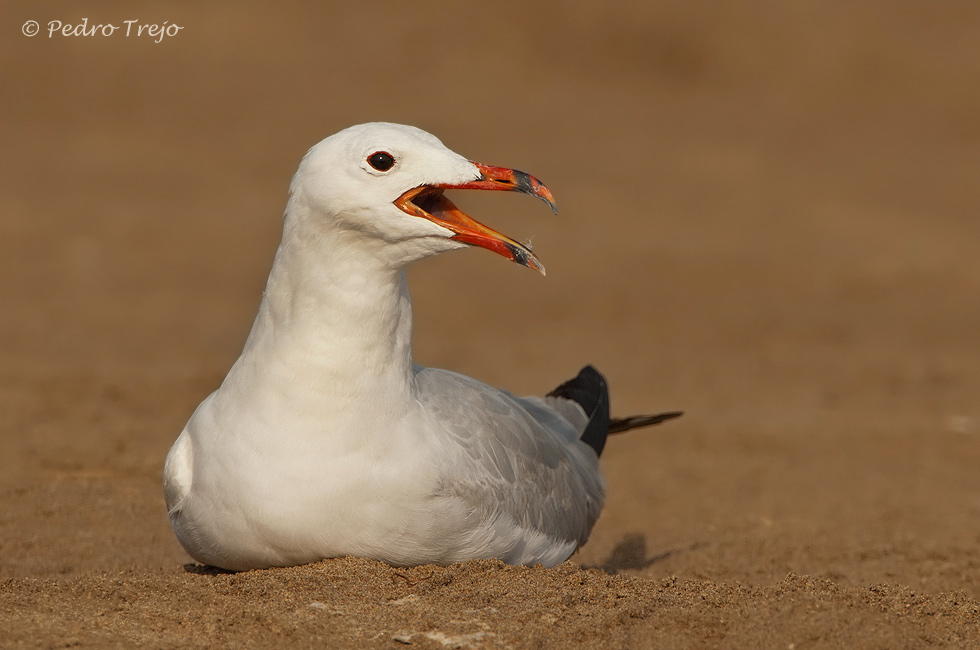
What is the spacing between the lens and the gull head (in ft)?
14.1

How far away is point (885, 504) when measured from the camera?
8.29 m

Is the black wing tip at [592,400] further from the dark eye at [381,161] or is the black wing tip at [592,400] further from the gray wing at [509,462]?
the dark eye at [381,161]

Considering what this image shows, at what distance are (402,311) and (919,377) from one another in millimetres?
8650

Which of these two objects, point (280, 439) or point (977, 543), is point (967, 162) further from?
point (280, 439)

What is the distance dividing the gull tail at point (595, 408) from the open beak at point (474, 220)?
197 cm

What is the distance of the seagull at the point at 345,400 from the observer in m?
4.34

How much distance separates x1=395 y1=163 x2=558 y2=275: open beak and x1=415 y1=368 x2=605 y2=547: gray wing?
779 millimetres

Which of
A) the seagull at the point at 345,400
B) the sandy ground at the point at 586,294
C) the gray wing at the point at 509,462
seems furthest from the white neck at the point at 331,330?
the sandy ground at the point at 586,294

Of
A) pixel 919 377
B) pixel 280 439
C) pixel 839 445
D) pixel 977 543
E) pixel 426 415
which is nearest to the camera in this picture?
pixel 280 439

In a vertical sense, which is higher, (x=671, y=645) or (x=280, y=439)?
(x=280, y=439)

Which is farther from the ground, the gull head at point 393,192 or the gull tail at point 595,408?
the gull head at point 393,192

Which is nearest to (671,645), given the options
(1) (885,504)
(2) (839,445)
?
(1) (885,504)

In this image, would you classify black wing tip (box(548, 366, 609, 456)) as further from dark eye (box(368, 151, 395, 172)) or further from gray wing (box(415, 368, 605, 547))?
dark eye (box(368, 151, 395, 172))

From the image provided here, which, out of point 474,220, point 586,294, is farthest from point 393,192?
point 586,294
